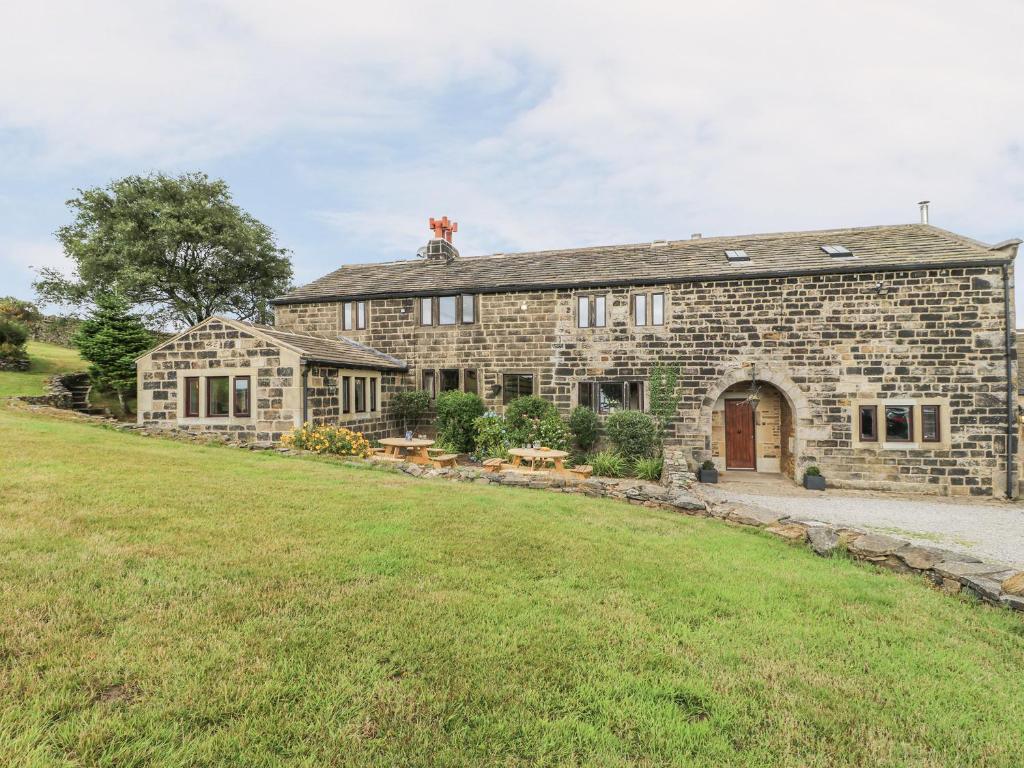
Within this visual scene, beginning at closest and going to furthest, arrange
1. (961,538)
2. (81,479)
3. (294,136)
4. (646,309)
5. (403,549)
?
1. (403,549)
2. (81,479)
3. (961,538)
4. (646,309)
5. (294,136)

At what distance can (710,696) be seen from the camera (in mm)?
2973

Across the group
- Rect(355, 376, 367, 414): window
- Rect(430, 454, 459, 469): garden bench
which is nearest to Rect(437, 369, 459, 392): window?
Rect(355, 376, 367, 414): window

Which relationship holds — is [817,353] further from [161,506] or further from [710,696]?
[161,506]

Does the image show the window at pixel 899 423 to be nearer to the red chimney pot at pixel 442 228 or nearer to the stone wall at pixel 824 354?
the stone wall at pixel 824 354

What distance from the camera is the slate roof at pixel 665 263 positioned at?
1421 cm

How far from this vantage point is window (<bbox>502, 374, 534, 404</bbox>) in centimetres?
1648

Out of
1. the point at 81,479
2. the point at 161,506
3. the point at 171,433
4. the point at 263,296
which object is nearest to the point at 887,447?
the point at 161,506

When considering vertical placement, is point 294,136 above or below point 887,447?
above

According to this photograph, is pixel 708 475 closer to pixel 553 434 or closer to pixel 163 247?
pixel 553 434

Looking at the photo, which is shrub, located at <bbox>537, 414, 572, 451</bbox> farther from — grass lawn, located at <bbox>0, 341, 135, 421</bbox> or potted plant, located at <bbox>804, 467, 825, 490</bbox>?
grass lawn, located at <bbox>0, 341, 135, 421</bbox>

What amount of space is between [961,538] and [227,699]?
11.6 meters

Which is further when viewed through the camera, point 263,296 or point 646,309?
point 263,296

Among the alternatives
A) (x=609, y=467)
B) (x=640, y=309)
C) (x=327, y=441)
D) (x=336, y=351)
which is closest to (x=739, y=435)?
(x=640, y=309)

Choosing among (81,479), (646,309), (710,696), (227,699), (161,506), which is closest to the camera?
(227,699)
